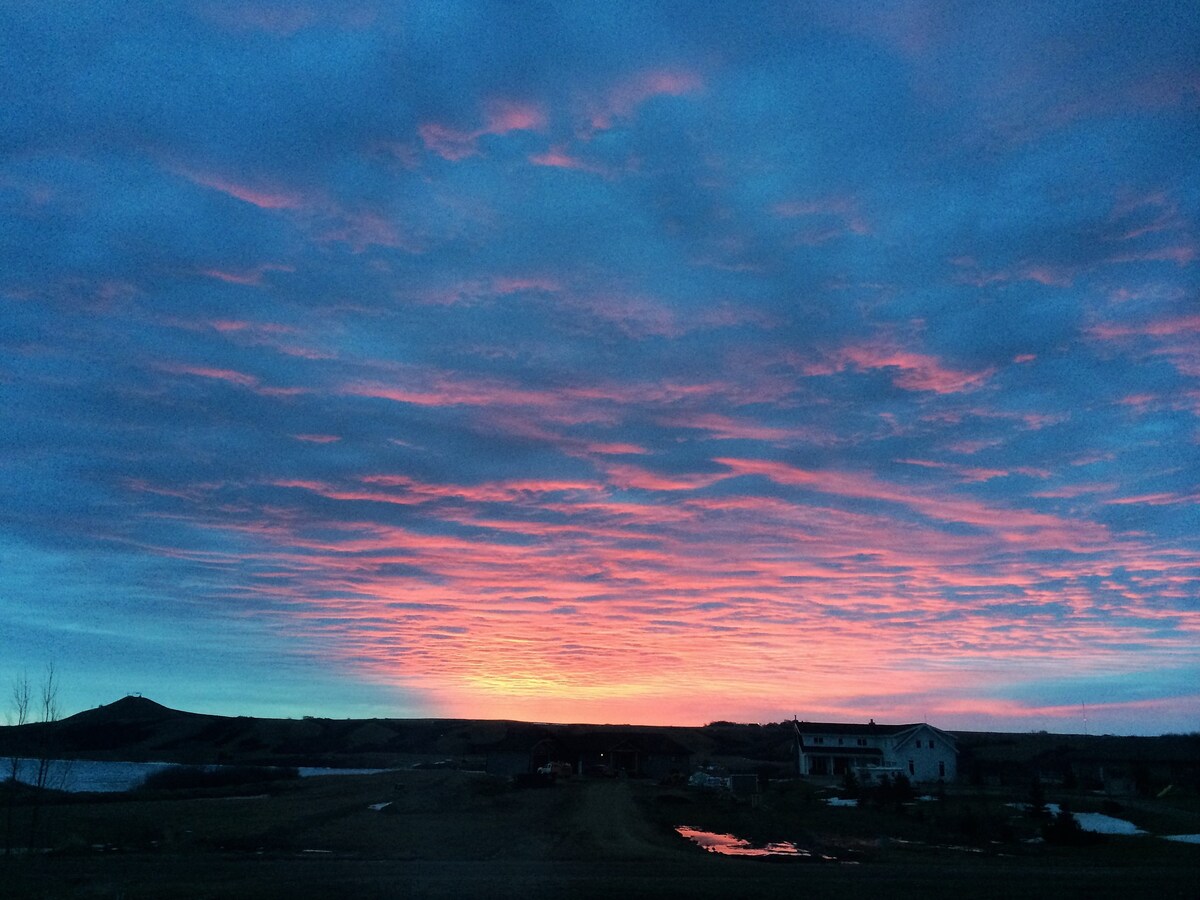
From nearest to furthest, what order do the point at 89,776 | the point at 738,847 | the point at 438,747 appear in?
the point at 738,847 → the point at 89,776 → the point at 438,747

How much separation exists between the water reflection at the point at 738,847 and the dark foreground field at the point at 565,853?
0.87 m

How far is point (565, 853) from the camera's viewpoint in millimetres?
33656

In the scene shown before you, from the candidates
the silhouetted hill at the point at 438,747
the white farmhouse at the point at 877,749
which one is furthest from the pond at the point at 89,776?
the white farmhouse at the point at 877,749

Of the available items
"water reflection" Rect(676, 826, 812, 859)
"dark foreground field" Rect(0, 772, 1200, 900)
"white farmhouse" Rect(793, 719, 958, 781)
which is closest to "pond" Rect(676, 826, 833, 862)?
"water reflection" Rect(676, 826, 812, 859)

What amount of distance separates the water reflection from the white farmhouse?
42923 mm

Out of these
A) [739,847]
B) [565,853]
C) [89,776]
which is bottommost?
[89,776]

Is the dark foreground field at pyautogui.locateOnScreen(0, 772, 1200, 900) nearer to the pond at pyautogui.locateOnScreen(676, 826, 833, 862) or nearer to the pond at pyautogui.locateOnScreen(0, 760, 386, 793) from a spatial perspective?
the pond at pyautogui.locateOnScreen(676, 826, 833, 862)

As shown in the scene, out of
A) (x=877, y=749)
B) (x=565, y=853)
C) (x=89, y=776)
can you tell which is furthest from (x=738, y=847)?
(x=89, y=776)

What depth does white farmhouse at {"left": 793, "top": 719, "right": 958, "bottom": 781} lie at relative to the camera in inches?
3356

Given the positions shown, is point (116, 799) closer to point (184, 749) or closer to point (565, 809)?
point (565, 809)

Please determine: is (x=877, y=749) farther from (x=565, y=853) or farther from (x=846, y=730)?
(x=565, y=853)

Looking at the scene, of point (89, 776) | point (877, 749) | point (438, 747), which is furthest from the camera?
point (438, 747)

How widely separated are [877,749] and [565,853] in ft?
210

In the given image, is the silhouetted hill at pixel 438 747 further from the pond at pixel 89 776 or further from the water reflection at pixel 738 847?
the water reflection at pixel 738 847
